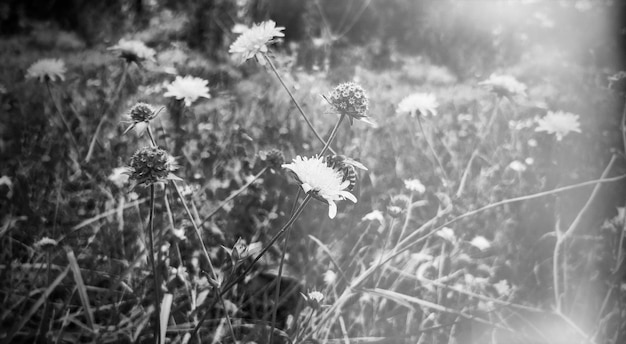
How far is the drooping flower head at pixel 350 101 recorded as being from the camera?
3.15ft

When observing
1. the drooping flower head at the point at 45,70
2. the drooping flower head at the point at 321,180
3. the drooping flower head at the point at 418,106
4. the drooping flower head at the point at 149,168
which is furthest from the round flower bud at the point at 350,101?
the drooping flower head at the point at 45,70

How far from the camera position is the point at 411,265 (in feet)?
4.38

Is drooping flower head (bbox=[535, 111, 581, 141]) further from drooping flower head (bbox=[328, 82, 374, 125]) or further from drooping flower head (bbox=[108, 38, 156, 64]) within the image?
drooping flower head (bbox=[108, 38, 156, 64])

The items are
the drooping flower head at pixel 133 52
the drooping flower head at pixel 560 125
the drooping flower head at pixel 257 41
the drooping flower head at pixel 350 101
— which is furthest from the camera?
the drooping flower head at pixel 560 125

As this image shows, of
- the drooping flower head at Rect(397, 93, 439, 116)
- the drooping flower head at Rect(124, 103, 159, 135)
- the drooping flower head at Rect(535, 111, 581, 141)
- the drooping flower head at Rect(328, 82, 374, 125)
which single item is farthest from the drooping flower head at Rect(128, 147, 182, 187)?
the drooping flower head at Rect(535, 111, 581, 141)

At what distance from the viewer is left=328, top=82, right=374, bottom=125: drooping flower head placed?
0.96 metres

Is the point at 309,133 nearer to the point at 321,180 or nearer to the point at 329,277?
the point at 329,277

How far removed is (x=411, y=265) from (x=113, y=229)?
0.90 meters

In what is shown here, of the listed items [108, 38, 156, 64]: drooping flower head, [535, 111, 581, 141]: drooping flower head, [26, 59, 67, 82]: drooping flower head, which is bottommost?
[535, 111, 581, 141]: drooping flower head

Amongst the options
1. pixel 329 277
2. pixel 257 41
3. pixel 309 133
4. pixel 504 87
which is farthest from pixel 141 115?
pixel 504 87

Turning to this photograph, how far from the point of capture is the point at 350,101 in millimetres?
969

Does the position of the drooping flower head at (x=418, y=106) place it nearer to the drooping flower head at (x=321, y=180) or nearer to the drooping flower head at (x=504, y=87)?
the drooping flower head at (x=504, y=87)

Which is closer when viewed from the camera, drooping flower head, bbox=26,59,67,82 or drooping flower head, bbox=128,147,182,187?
drooping flower head, bbox=128,147,182,187

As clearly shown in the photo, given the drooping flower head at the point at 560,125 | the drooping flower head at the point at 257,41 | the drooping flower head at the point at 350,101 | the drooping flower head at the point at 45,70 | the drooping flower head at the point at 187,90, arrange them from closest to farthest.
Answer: the drooping flower head at the point at 350,101 < the drooping flower head at the point at 257,41 < the drooping flower head at the point at 187,90 < the drooping flower head at the point at 45,70 < the drooping flower head at the point at 560,125
